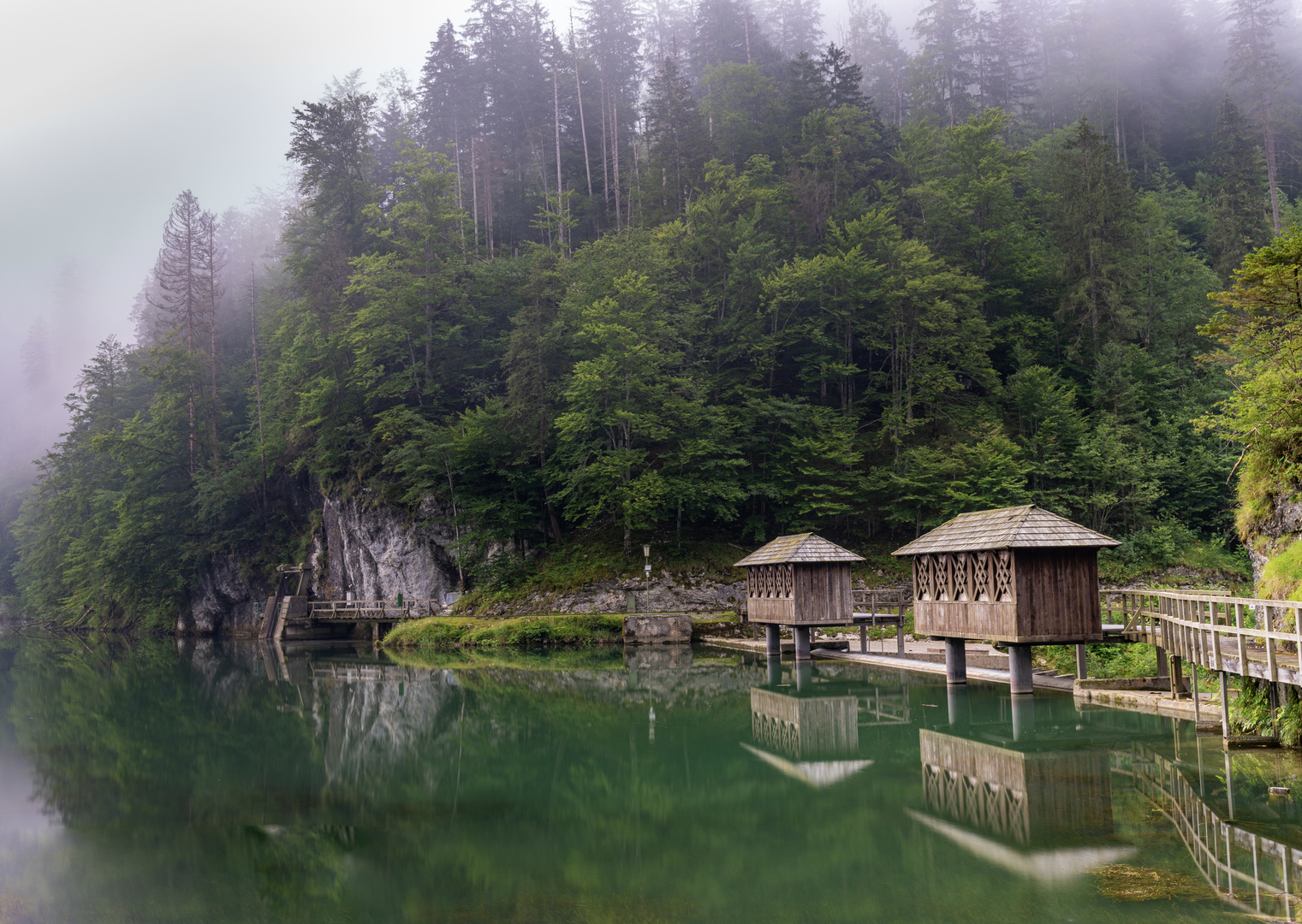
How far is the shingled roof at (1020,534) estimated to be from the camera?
1920 cm

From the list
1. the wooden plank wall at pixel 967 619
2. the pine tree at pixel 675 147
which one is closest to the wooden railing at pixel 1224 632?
the wooden plank wall at pixel 967 619

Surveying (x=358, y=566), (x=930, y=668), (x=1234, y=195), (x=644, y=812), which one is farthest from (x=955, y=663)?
(x=1234, y=195)

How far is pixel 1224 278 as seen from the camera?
162 feet

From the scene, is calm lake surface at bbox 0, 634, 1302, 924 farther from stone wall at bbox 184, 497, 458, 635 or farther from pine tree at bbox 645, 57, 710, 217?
pine tree at bbox 645, 57, 710, 217

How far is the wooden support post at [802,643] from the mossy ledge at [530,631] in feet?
34.2

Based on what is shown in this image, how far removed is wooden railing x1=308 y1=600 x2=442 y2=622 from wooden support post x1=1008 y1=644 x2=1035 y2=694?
1266 inches

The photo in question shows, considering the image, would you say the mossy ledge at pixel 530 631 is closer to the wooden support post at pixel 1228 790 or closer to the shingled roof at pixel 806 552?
the shingled roof at pixel 806 552

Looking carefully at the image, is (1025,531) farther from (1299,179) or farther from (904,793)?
(1299,179)

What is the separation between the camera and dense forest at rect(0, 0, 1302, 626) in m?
44.1

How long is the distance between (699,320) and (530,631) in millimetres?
18538

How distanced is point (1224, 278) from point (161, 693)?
52452 millimetres

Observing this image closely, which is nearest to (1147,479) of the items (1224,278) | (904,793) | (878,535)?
(878,535)

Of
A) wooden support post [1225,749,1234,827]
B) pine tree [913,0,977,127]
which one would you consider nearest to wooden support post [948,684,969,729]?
wooden support post [1225,749,1234,827]

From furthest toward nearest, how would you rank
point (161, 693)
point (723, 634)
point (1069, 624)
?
point (723, 634) < point (161, 693) < point (1069, 624)
